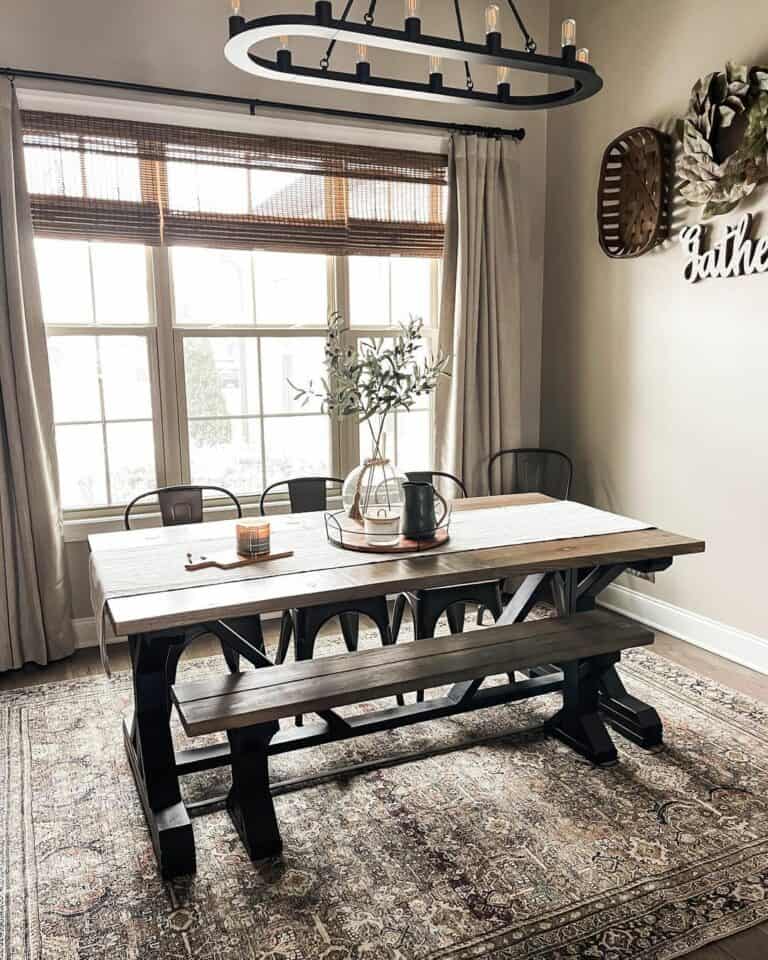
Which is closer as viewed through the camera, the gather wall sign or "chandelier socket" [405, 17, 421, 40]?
"chandelier socket" [405, 17, 421, 40]

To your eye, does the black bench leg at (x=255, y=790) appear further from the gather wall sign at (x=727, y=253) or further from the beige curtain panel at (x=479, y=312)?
the gather wall sign at (x=727, y=253)

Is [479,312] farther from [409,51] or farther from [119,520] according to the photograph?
[409,51]

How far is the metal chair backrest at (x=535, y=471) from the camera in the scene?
4.34m

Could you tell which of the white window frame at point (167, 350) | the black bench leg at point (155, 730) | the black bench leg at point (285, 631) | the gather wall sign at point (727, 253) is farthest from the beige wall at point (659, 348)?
the black bench leg at point (155, 730)

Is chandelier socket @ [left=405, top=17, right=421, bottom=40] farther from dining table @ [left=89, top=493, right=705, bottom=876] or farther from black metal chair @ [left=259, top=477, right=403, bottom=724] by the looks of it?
black metal chair @ [left=259, top=477, right=403, bottom=724]

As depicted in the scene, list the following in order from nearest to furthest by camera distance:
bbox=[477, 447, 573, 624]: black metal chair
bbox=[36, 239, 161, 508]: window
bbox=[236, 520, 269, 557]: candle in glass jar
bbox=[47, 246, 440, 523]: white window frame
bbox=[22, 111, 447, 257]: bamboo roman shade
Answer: bbox=[236, 520, 269, 557]: candle in glass jar < bbox=[22, 111, 447, 257]: bamboo roman shade < bbox=[36, 239, 161, 508]: window < bbox=[47, 246, 440, 523]: white window frame < bbox=[477, 447, 573, 624]: black metal chair

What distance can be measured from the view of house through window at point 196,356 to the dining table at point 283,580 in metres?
1.12

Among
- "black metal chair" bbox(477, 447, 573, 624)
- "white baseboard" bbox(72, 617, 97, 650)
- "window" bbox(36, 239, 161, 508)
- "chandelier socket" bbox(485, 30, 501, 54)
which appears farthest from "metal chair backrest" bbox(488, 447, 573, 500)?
"chandelier socket" bbox(485, 30, 501, 54)

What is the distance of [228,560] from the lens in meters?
2.45

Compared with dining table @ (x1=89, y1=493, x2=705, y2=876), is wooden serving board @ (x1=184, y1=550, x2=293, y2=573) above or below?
above

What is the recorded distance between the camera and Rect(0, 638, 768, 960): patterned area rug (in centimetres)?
187

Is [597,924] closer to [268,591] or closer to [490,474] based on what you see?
[268,591]

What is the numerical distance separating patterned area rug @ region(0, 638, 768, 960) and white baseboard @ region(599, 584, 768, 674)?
495 millimetres

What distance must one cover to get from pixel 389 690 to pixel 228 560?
2.13 feet
